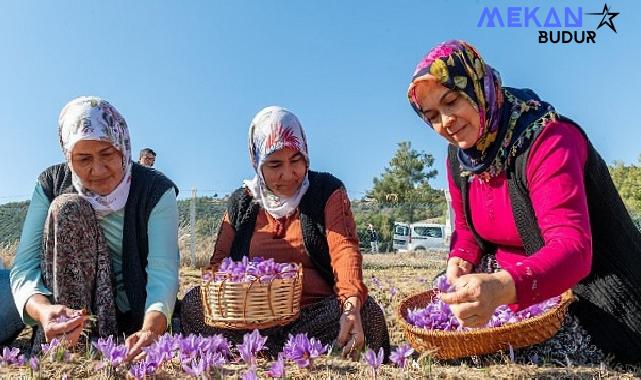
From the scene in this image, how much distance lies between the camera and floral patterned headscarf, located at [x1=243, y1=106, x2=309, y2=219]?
2988 mm

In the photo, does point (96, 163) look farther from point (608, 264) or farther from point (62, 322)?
point (608, 264)

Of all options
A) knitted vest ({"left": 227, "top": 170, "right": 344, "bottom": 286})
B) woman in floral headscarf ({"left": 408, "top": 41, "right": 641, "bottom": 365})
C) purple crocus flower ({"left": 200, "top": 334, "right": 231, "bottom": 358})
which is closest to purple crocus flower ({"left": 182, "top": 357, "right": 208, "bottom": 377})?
purple crocus flower ({"left": 200, "top": 334, "right": 231, "bottom": 358})

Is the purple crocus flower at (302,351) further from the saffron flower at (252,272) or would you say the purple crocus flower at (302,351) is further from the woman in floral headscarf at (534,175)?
the woman in floral headscarf at (534,175)

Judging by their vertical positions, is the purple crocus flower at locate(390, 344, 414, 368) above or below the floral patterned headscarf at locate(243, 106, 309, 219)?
below

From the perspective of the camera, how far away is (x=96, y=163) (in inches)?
111

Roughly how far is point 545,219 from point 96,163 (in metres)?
1.95

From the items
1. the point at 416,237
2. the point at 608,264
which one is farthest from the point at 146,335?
the point at 416,237

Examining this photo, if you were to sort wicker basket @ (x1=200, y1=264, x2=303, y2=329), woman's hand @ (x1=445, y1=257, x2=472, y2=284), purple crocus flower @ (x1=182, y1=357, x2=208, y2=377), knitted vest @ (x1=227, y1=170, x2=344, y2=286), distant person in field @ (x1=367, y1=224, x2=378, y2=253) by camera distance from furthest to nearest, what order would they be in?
distant person in field @ (x1=367, y1=224, x2=378, y2=253) < knitted vest @ (x1=227, y1=170, x2=344, y2=286) < woman's hand @ (x1=445, y1=257, x2=472, y2=284) < wicker basket @ (x1=200, y1=264, x2=303, y2=329) < purple crocus flower @ (x1=182, y1=357, x2=208, y2=377)

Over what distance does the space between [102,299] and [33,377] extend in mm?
655

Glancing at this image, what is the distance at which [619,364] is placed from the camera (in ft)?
8.00

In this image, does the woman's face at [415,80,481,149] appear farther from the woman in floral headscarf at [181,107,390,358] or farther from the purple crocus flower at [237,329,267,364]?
the purple crocus flower at [237,329,267,364]

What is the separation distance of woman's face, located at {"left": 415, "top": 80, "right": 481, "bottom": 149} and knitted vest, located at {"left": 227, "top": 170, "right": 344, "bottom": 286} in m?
0.85

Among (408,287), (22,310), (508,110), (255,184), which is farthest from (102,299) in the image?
(408,287)

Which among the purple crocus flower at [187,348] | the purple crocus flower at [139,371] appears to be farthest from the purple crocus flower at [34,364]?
the purple crocus flower at [187,348]
